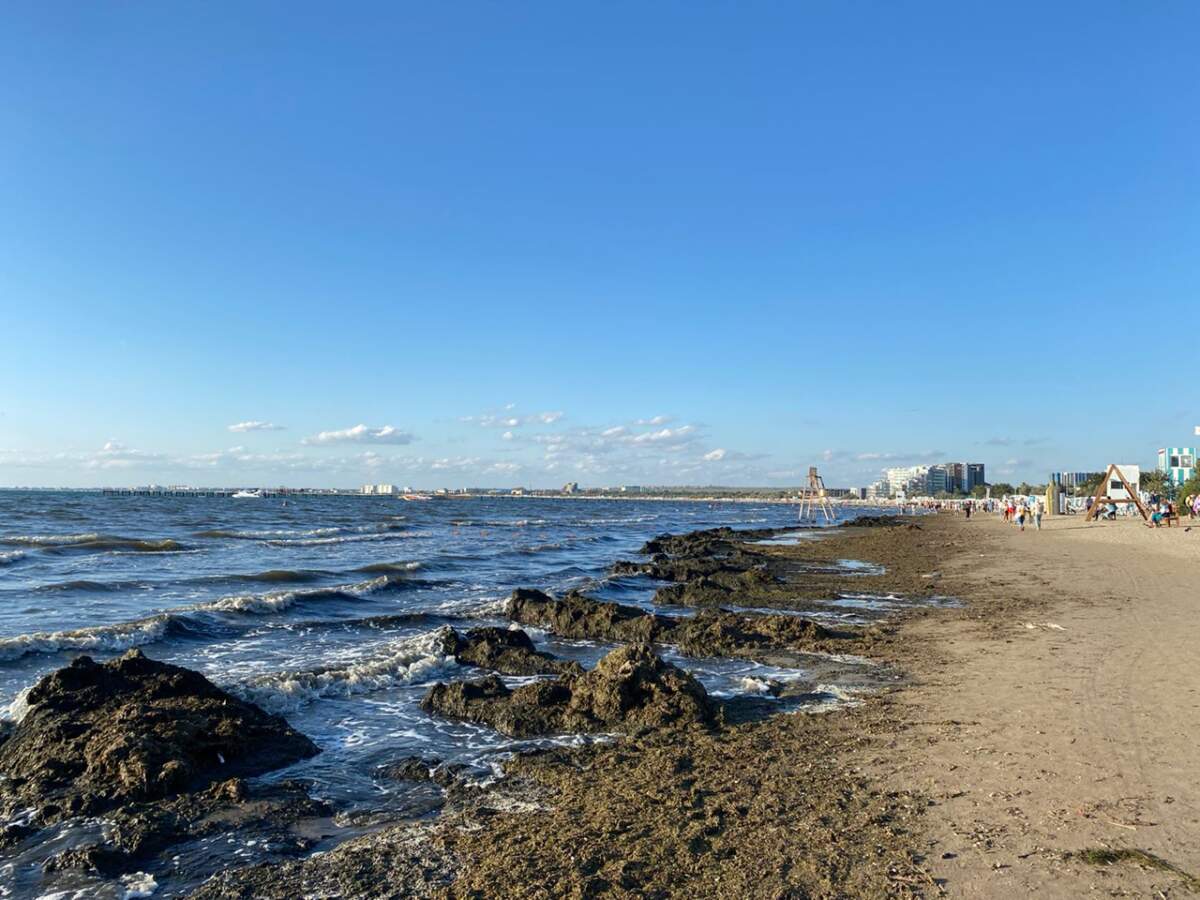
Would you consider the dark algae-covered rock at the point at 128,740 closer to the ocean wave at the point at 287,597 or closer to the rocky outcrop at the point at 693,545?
the ocean wave at the point at 287,597

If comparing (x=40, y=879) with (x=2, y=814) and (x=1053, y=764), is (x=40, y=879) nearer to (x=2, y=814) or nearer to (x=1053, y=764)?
(x=2, y=814)

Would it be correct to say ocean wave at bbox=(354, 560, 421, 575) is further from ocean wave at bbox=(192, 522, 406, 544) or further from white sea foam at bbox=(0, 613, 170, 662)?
ocean wave at bbox=(192, 522, 406, 544)


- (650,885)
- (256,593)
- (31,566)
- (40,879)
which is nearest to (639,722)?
(650,885)

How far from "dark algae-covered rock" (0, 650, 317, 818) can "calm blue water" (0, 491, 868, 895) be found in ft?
2.19

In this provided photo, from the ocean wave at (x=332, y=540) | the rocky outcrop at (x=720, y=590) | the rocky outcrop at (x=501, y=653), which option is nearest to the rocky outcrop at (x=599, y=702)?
the rocky outcrop at (x=501, y=653)

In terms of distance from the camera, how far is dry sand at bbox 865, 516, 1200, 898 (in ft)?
14.6

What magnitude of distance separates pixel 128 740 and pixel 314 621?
9.98 metres

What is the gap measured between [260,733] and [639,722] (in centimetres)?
389

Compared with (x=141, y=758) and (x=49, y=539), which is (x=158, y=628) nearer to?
(x=141, y=758)

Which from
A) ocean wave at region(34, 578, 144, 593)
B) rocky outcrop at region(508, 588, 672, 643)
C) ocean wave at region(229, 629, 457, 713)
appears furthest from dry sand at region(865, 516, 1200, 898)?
ocean wave at region(34, 578, 144, 593)

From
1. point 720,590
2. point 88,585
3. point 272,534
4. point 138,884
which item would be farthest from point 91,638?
point 272,534

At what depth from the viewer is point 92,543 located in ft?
114

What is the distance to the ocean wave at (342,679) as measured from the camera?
9359 mm

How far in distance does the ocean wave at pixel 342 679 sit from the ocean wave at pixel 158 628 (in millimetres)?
4618
